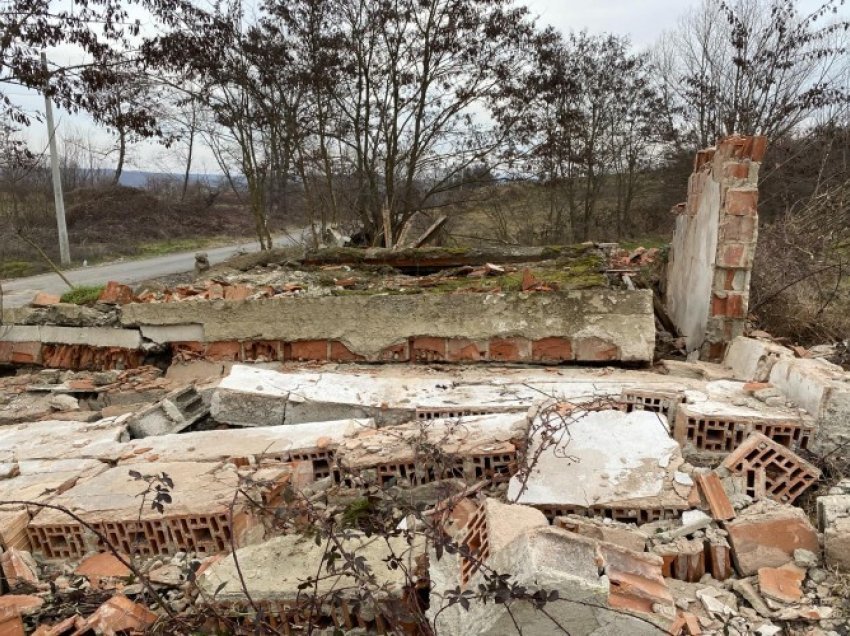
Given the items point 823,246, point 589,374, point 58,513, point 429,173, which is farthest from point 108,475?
point 429,173

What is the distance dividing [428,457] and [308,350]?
7.23ft

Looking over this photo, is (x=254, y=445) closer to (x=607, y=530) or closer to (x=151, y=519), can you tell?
(x=151, y=519)

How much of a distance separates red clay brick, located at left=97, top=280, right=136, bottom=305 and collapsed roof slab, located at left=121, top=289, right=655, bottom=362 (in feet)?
0.72

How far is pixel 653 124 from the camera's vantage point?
1819cm

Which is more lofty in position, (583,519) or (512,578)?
(512,578)

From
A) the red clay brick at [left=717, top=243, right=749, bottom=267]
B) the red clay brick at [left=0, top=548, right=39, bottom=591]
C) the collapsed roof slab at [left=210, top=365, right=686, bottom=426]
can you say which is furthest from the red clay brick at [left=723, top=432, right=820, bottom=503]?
the red clay brick at [left=0, top=548, right=39, bottom=591]

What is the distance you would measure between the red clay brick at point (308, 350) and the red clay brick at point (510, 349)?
140cm

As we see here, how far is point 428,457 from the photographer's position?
293cm

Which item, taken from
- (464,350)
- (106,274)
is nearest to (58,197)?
(106,274)

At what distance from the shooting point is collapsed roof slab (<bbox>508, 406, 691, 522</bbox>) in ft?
8.56

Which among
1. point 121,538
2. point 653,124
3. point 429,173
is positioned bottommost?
point 121,538

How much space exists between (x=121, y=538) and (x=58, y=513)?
15.7 inches

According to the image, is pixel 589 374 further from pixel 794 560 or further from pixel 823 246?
pixel 823 246

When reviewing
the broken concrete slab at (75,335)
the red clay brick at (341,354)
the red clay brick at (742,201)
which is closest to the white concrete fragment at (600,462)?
the red clay brick at (341,354)
